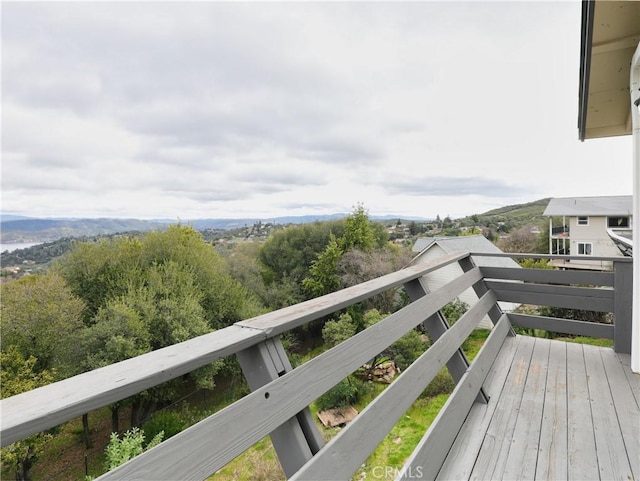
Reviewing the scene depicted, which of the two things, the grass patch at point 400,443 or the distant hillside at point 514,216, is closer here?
the grass patch at point 400,443

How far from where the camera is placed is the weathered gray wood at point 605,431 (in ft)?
4.42

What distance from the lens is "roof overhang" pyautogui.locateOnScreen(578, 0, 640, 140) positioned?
1.77 meters

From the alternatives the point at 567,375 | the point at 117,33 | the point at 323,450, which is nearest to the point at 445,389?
Answer: the point at 567,375

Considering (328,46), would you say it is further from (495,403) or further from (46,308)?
(46,308)

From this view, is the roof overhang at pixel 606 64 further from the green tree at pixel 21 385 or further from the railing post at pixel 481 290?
the green tree at pixel 21 385

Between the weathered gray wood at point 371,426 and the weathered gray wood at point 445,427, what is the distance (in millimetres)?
207

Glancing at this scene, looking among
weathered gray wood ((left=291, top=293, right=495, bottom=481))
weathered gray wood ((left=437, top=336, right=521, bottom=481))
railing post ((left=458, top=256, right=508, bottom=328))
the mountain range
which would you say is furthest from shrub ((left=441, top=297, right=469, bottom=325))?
weathered gray wood ((left=291, top=293, right=495, bottom=481))

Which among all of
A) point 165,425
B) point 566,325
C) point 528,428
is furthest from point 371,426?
point 165,425

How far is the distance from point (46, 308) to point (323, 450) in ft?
45.3

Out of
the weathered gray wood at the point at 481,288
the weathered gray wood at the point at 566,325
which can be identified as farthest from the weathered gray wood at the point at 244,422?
the weathered gray wood at the point at 566,325

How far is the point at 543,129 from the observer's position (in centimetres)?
1559

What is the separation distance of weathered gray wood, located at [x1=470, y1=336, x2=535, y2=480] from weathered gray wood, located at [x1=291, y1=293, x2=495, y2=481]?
0.46 m

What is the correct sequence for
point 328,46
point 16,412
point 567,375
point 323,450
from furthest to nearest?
1. point 328,46
2. point 567,375
3. point 323,450
4. point 16,412

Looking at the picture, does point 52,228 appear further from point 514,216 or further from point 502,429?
point 514,216
